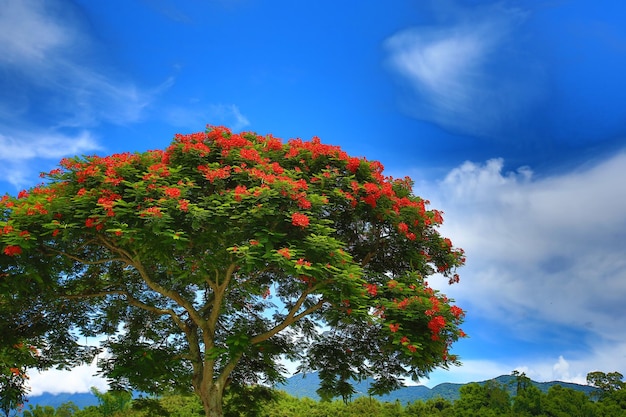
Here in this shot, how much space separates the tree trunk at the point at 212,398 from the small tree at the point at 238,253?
0.09 ft

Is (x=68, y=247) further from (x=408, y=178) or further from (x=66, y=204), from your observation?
(x=408, y=178)

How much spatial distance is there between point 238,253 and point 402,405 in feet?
46.6

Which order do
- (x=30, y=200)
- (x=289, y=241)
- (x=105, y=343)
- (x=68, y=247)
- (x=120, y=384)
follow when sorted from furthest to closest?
(x=105, y=343)
(x=120, y=384)
(x=68, y=247)
(x=30, y=200)
(x=289, y=241)

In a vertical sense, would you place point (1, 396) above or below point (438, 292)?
below

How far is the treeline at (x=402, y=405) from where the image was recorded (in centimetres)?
1833

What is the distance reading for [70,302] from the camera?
1636cm

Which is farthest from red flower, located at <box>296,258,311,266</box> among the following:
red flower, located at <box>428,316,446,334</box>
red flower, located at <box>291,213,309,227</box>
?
red flower, located at <box>428,316,446,334</box>

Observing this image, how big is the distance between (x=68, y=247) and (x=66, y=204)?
1956 millimetres

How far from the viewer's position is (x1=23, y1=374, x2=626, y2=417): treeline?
18328 mm

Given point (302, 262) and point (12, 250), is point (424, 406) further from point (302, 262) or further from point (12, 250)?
point (12, 250)

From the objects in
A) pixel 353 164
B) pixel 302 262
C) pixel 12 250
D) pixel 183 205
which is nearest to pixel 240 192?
pixel 183 205

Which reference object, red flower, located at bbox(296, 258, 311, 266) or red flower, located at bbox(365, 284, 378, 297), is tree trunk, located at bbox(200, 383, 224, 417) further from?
red flower, located at bbox(296, 258, 311, 266)

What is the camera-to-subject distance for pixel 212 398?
1430cm

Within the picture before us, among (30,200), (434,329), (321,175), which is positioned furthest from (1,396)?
Answer: (434,329)
